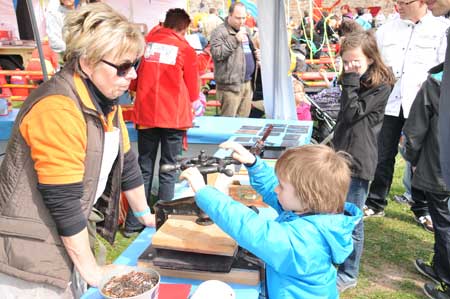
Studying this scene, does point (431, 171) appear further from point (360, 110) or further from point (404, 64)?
point (404, 64)

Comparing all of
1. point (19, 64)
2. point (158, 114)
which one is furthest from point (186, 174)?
point (19, 64)

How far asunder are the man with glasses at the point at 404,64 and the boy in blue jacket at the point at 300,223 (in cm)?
272

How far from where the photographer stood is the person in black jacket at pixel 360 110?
2715 millimetres

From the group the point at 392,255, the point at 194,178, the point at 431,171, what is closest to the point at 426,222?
the point at 392,255

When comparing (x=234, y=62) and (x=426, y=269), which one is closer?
(x=426, y=269)

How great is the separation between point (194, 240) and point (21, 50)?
769 centimetres

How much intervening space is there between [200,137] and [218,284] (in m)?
2.95

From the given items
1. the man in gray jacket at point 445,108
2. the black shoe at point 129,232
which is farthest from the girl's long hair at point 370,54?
the black shoe at point 129,232

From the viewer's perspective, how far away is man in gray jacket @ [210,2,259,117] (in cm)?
543

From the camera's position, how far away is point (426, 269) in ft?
10.4

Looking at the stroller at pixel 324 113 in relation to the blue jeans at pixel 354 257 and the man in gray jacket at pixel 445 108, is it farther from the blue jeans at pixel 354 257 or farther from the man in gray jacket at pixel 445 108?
the man in gray jacket at pixel 445 108

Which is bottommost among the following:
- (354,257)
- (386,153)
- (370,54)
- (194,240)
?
(354,257)

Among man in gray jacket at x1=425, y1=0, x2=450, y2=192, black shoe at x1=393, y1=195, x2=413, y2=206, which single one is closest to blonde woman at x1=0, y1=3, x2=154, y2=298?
man in gray jacket at x1=425, y1=0, x2=450, y2=192

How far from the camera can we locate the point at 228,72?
18.5 ft
